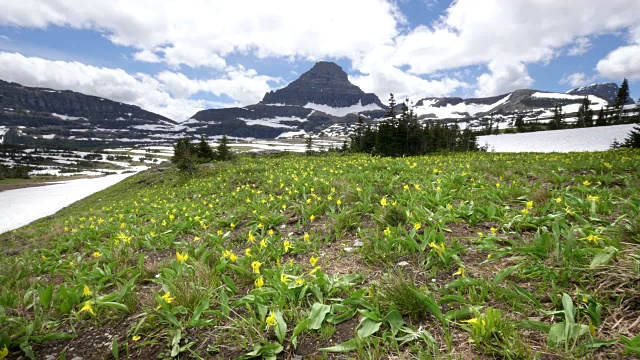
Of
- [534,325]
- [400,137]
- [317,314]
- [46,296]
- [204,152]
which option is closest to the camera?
[534,325]

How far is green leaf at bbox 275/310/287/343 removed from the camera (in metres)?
2.55

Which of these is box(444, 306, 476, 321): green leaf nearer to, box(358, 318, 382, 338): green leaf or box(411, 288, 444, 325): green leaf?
box(411, 288, 444, 325): green leaf

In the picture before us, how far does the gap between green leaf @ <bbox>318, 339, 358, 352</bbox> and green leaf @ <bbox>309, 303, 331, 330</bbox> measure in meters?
0.30

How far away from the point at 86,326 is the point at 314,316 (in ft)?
8.27

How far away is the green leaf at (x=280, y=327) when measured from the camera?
2545 mm

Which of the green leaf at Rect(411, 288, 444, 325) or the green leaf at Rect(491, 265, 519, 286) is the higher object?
the green leaf at Rect(491, 265, 519, 286)

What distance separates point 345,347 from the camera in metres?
2.37

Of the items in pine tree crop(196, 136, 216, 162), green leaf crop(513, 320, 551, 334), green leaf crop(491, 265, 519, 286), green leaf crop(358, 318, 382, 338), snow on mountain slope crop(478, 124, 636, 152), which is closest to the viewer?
green leaf crop(513, 320, 551, 334)

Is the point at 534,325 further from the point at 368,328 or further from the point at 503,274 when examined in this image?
the point at 368,328

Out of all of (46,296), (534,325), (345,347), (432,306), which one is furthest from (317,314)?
(46,296)

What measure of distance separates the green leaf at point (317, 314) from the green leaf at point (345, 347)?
297 mm

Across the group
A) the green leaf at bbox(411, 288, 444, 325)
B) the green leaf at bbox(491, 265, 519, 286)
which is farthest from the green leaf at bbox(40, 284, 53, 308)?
the green leaf at bbox(491, 265, 519, 286)

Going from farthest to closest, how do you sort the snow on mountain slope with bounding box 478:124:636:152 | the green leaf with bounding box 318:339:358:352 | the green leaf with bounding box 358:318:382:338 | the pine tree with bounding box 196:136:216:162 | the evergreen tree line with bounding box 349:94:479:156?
1. the evergreen tree line with bounding box 349:94:479:156
2. the snow on mountain slope with bounding box 478:124:636:152
3. the pine tree with bounding box 196:136:216:162
4. the green leaf with bounding box 358:318:382:338
5. the green leaf with bounding box 318:339:358:352

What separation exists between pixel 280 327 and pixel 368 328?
2.65 ft
